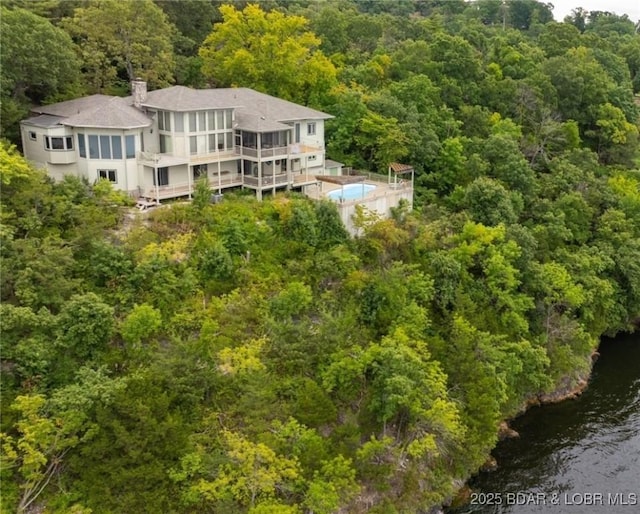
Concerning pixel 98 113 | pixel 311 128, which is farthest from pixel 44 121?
pixel 311 128

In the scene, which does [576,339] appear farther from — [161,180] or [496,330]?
[161,180]

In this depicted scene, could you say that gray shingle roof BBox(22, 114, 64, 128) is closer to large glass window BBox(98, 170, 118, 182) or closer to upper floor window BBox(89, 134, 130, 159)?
upper floor window BBox(89, 134, 130, 159)

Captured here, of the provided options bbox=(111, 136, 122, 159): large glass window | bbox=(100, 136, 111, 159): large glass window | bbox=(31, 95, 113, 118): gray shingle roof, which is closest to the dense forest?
bbox=(31, 95, 113, 118): gray shingle roof

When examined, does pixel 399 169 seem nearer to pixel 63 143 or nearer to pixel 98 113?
pixel 98 113

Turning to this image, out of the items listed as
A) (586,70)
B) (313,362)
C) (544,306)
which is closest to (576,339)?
(544,306)

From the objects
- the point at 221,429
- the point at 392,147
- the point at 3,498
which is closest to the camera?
the point at 3,498
